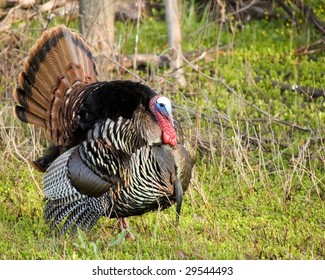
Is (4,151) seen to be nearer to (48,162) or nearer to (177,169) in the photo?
(48,162)

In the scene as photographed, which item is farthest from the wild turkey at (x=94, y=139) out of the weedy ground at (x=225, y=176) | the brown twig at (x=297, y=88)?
the brown twig at (x=297, y=88)

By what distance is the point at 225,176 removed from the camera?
7.41 m

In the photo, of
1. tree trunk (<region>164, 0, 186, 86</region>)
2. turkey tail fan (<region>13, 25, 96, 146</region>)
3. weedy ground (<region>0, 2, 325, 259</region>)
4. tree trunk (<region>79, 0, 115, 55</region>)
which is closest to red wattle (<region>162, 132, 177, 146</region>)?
weedy ground (<region>0, 2, 325, 259</region>)

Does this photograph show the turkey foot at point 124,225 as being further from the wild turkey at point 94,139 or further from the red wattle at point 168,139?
the red wattle at point 168,139

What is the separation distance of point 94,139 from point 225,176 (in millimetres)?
1733

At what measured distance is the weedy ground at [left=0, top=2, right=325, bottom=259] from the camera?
5.93 meters

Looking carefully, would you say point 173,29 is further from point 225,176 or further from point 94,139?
point 94,139

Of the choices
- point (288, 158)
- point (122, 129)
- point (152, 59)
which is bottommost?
point (288, 158)

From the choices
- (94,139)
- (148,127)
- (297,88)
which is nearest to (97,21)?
(297,88)

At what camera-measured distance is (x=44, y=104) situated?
661 centimetres

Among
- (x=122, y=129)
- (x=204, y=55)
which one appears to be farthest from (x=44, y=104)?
(x=204, y=55)

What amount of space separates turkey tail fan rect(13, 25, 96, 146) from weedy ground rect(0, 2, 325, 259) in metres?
0.39

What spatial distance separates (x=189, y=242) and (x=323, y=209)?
127cm

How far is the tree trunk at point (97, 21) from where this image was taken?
8.78m
